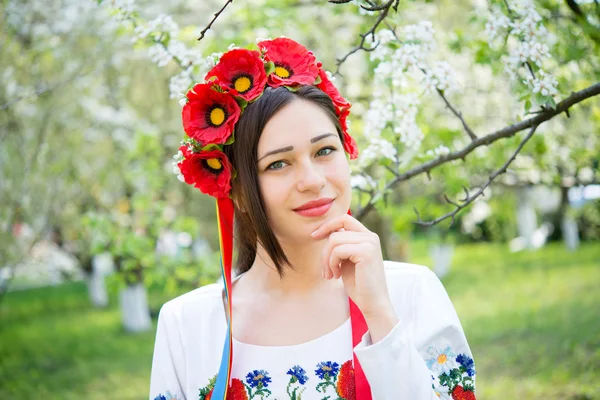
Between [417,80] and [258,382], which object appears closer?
[258,382]

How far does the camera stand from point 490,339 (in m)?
7.58

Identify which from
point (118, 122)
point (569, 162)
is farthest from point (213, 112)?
point (118, 122)

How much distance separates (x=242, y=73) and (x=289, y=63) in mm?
152

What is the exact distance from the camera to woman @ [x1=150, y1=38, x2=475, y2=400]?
1701 millimetres

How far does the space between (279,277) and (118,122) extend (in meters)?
6.75

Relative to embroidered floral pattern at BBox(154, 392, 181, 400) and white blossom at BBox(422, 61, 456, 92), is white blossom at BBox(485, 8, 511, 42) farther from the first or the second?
embroidered floral pattern at BBox(154, 392, 181, 400)

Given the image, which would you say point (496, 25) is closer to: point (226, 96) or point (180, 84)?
point (226, 96)

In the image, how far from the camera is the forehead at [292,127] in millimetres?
1709

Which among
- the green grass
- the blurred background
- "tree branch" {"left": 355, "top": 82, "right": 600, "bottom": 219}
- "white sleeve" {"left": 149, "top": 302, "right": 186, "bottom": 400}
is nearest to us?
"white sleeve" {"left": 149, "top": 302, "right": 186, "bottom": 400}

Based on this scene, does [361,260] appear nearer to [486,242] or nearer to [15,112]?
[15,112]

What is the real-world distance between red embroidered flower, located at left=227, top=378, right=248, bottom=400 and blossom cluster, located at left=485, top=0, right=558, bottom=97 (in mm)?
1330

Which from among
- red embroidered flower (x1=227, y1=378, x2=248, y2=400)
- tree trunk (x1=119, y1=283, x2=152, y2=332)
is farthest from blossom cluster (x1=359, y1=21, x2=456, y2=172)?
tree trunk (x1=119, y1=283, x2=152, y2=332)

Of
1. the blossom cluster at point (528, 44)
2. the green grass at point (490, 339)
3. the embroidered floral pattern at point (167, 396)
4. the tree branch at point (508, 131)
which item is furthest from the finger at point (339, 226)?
the green grass at point (490, 339)

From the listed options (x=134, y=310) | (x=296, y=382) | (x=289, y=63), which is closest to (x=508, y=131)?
(x=289, y=63)
